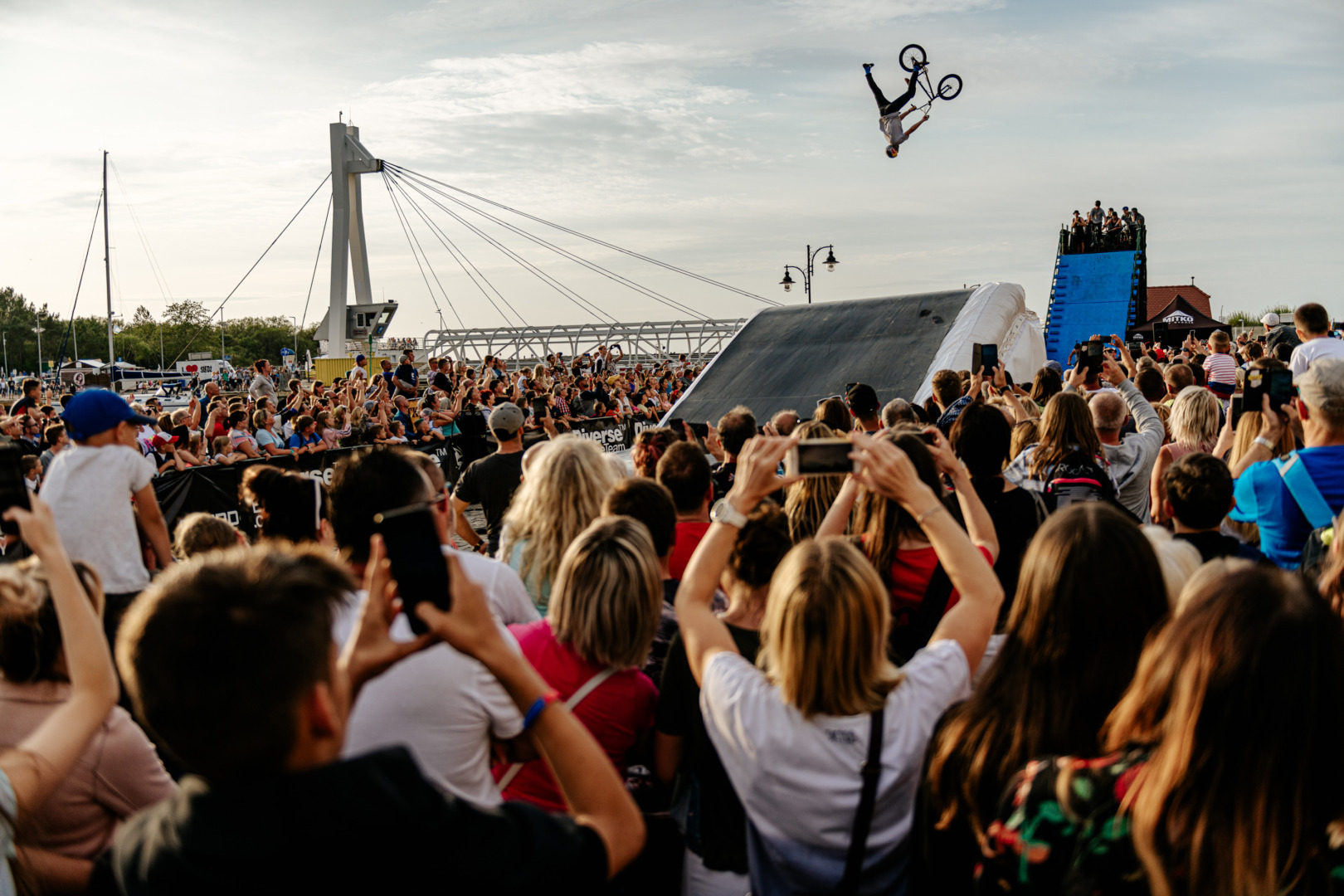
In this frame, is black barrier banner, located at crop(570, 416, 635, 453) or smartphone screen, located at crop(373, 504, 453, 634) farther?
black barrier banner, located at crop(570, 416, 635, 453)

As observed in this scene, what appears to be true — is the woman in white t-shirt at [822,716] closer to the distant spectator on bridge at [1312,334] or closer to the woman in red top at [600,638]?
the woman in red top at [600,638]

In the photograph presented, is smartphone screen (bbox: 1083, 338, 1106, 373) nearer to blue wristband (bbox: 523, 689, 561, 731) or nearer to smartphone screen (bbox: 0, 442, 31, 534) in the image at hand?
blue wristband (bbox: 523, 689, 561, 731)

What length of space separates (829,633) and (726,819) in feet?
2.54

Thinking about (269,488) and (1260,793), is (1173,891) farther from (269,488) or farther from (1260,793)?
(269,488)

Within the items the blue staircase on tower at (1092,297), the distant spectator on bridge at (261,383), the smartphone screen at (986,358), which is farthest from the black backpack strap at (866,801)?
the blue staircase on tower at (1092,297)

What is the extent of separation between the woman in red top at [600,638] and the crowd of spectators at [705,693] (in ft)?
0.03

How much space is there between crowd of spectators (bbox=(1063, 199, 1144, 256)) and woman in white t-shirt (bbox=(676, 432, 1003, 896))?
99.9ft

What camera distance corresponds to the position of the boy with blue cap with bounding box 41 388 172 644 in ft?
16.5

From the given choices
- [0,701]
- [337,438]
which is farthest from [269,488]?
[337,438]

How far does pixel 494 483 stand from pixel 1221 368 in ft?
27.9

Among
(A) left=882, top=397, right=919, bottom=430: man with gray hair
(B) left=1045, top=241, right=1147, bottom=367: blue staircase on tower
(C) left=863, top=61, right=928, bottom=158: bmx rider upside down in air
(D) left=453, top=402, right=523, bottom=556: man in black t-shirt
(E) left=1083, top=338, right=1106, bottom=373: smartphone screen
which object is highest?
(C) left=863, top=61, right=928, bottom=158: bmx rider upside down in air

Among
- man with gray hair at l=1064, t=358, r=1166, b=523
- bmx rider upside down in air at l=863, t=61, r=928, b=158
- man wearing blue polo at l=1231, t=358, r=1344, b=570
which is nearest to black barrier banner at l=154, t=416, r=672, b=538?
man with gray hair at l=1064, t=358, r=1166, b=523

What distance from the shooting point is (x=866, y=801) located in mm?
2285

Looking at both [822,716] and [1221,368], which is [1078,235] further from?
[822,716]
